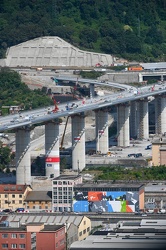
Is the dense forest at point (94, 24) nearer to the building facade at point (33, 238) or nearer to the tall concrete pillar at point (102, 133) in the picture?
the tall concrete pillar at point (102, 133)

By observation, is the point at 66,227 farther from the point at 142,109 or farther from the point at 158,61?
the point at 158,61

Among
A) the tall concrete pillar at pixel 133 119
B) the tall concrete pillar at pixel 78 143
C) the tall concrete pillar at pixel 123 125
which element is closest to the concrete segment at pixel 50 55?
the tall concrete pillar at pixel 133 119

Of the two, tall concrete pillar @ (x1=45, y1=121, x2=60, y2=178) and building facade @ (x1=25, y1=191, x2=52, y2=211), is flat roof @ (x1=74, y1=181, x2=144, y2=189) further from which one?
tall concrete pillar @ (x1=45, y1=121, x2=60, y2=178)

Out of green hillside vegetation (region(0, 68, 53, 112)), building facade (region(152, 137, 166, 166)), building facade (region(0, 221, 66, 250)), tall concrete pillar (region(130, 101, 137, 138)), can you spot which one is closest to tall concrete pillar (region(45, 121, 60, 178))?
building facade (region(152, 137, 166, 166))

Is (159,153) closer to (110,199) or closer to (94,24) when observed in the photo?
(110,199)

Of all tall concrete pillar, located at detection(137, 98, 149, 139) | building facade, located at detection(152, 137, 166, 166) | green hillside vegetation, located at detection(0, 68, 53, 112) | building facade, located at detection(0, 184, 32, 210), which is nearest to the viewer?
building facade, located at detection(0, 184, 32, 210)

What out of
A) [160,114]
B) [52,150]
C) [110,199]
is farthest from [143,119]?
[110,199]

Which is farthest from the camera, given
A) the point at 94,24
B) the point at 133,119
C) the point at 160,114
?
the point at 94,24
